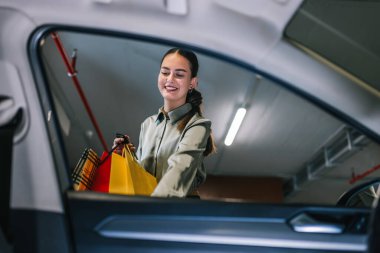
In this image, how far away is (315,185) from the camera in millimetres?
10156

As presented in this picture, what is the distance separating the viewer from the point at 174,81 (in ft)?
5.17

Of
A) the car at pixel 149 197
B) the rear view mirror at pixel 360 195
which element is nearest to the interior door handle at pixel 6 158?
the car at pixel 149 197

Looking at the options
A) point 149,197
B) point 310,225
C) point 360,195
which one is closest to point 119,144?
point 149,197

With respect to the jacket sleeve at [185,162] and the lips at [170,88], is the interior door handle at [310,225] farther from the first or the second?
the lips at [170,88]

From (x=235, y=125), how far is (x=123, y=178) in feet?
17.4

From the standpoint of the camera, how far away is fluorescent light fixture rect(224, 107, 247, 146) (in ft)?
19.8

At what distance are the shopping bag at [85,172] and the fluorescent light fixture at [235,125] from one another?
4557 millimetres

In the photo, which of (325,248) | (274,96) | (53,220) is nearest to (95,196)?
(53,220)

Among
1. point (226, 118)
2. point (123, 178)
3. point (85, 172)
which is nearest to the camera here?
point (123, 178)

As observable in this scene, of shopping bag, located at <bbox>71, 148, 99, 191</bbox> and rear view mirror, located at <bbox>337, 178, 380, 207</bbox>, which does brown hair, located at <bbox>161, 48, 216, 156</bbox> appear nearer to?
shopping bag, located at <bbox>71, 148, 99, 191</bbox>

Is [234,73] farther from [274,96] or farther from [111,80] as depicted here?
[111,80]

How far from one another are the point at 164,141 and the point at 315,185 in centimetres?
942

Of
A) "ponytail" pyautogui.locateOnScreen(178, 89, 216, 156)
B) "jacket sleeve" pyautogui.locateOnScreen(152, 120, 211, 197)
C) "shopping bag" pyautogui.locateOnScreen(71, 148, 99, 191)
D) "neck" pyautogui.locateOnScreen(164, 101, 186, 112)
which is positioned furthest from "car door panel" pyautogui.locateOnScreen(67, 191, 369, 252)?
"neck" pyautogui.locateOnScreen(164, 101, 186, 112)

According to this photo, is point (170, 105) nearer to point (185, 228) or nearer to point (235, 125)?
point (185, 228)
